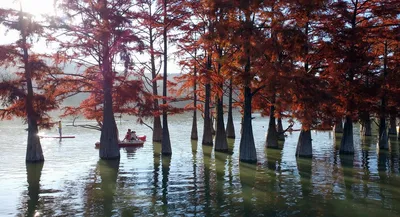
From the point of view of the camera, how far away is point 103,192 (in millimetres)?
16734

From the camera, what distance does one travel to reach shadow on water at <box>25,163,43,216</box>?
45.1 ft

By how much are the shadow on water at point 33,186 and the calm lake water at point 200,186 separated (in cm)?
4

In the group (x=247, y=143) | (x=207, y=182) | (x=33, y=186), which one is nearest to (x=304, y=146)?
(x=247, y=143)

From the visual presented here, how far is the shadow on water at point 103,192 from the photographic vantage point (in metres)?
13.7

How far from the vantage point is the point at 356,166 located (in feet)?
79.0

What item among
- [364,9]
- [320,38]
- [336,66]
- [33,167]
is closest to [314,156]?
[336,66]

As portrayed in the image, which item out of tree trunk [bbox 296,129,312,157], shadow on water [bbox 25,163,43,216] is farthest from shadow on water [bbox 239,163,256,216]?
shadow on water [bbox 25,163,43,216]

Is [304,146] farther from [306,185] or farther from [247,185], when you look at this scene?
[247,185]

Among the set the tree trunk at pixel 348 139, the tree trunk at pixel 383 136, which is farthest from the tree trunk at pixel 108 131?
the tree trunk at pixel 383 136

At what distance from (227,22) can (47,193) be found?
14.3 metres

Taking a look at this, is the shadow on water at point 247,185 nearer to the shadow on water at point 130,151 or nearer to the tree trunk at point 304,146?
the tree trunk at point 304,146

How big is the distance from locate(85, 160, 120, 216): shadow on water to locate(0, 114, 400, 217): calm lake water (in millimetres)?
35

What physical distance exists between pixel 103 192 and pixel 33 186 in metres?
3.77

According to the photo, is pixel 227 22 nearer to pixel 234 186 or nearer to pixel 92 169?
pixel 234 186
